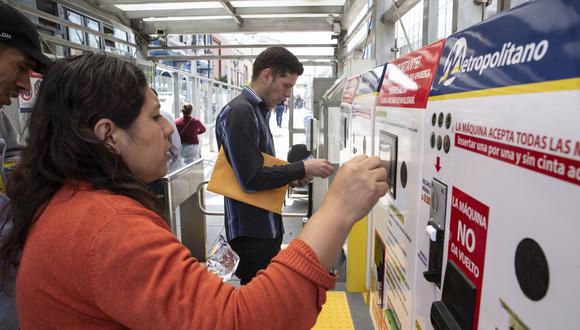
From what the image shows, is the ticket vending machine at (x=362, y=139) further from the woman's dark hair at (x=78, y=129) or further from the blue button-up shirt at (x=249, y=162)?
the woman's dark hair at (x=78, y=129)

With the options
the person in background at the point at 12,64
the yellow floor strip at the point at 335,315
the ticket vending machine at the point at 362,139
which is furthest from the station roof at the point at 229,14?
the yellow floor strip at the point at 335,315

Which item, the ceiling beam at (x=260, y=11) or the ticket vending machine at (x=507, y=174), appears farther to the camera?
the ceiling beam at (x=260, y=11)

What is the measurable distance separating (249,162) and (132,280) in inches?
47.2

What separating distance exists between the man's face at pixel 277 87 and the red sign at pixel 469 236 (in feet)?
4.89

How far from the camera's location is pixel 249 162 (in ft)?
6.10

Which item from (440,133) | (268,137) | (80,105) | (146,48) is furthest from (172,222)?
(146,48)

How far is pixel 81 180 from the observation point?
81cm

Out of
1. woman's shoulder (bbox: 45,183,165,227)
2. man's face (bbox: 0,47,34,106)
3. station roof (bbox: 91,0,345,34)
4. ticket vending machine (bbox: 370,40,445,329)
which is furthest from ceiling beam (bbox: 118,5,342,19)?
woman's shoulder (bbox: 45,183,165,227)

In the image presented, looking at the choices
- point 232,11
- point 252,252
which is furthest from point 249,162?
point 232,11

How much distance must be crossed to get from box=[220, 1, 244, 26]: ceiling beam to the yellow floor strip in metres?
3.22

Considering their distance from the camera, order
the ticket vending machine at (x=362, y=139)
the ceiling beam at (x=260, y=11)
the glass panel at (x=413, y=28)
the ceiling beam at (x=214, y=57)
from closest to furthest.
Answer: the ticket vending machine at (x=362, y=139) < the glass panel at (x=413, y=28) < the ceiling beam at (x=260, y=11) < the ceiling beam at (x=214, y=57)

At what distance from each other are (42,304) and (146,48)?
17.3 ft

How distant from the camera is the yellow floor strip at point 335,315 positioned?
201 centimetres

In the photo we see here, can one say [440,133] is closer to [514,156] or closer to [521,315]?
[514,156]
